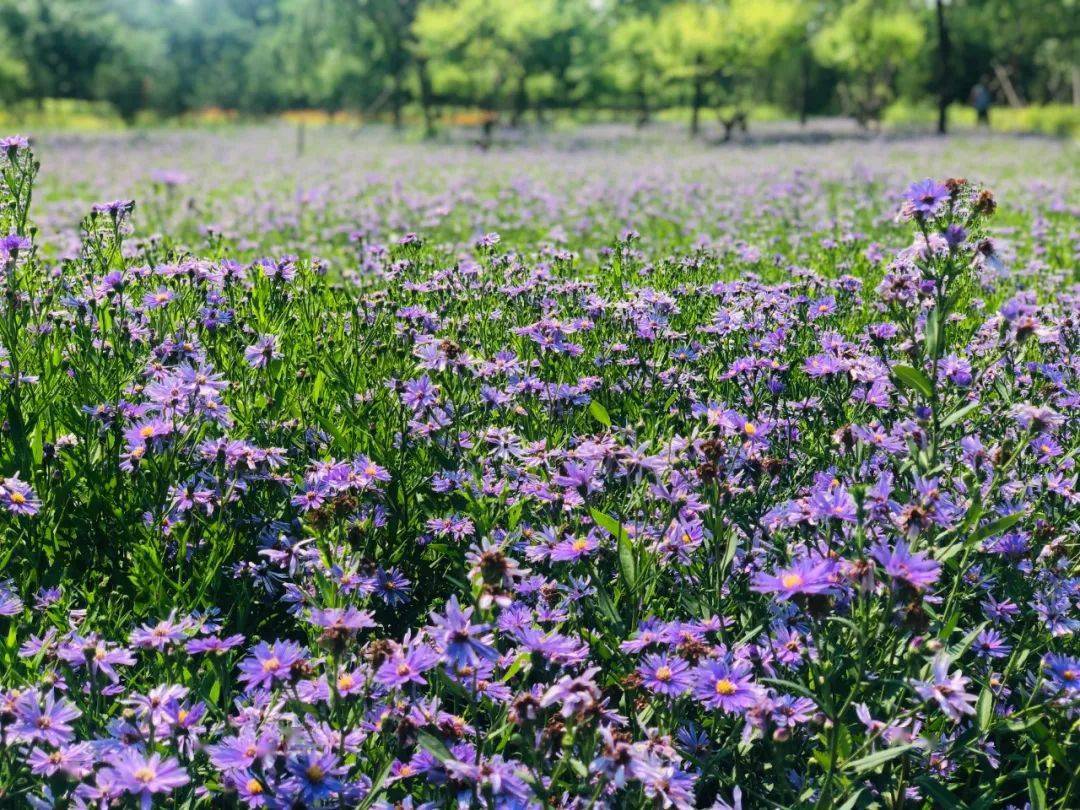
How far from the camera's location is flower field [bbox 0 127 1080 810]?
1.69 m

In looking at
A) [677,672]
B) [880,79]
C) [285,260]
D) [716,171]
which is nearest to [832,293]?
[285,260]

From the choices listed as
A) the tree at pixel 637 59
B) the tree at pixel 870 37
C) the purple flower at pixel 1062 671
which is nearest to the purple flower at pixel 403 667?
the purple flower at pixel 1062 671

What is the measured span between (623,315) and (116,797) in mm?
2704

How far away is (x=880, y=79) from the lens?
51000 millimetres

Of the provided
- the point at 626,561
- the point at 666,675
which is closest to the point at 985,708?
the point at 666,675

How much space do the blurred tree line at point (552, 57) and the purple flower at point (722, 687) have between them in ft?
93.8

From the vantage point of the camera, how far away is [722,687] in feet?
6.13

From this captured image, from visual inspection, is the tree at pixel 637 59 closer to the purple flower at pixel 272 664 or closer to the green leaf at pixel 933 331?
the green leaf at pixel 933 331

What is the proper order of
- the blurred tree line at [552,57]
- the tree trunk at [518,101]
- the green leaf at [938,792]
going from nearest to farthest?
the green leaf at [938,792]
the blurred tree line at [552,57]
the tree trunk at [518,101]

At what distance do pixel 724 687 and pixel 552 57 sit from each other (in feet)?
189

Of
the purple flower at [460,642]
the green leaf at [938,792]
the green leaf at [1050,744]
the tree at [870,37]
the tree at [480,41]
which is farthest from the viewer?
the tree at [870,37]

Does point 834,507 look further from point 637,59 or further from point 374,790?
point 637,59

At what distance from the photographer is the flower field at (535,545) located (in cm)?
169

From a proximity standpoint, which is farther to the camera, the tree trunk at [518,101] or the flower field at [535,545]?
the tree trunk at [518,101]
